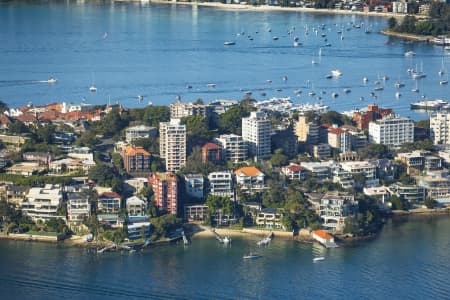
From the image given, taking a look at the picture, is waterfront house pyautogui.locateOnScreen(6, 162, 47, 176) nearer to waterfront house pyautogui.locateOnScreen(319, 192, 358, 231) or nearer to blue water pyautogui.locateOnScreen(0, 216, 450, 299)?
blue water pyautogui.locateOnScreen(0, 216, 450, 299)

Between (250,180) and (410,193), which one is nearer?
(250,180)

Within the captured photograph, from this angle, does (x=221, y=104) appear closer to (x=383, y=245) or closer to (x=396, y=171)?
(x=396, y=171)

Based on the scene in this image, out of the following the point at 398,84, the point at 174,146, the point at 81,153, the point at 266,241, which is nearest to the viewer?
the point at 266,241

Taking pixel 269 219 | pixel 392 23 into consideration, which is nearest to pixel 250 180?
pixel 269 219

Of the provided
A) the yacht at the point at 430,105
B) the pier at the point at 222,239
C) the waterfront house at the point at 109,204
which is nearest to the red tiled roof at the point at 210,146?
the waterfront house at the point at 109,204

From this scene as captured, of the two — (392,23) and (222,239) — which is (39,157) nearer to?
(222,239)

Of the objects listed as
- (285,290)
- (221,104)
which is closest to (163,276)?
(285,290)

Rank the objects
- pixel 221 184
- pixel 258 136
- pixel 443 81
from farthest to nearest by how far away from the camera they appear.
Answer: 1. pixel 443 81
2. pixel 258 136
3. pixel 221 184
